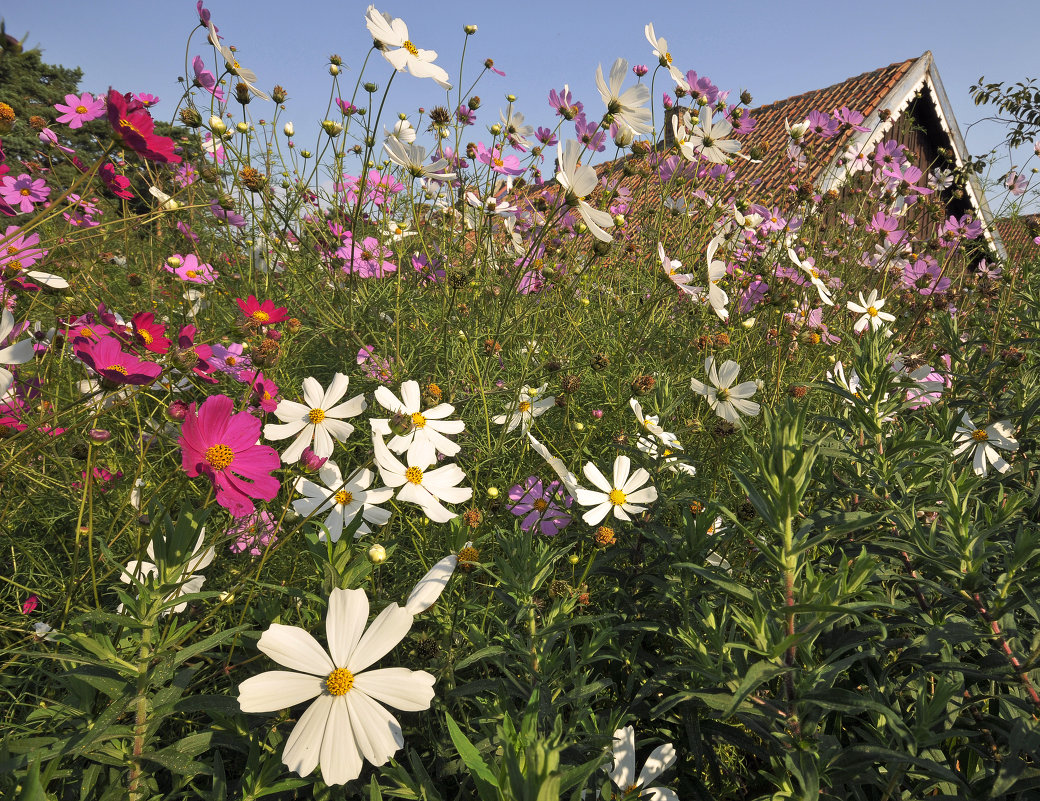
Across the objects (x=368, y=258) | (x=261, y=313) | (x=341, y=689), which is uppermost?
(x=368, y=258)

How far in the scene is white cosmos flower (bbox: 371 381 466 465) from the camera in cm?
111

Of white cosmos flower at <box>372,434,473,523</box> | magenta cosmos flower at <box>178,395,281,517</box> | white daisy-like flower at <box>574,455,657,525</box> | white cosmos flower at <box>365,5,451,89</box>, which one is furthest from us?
white cosmos flower at <box>365,5,451,89</box>

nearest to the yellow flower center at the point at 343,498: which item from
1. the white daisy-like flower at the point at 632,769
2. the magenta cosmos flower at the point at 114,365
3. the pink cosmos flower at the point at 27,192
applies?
the magenta cosmos flower at the point at 114,365

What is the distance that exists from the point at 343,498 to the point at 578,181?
2.65 feet

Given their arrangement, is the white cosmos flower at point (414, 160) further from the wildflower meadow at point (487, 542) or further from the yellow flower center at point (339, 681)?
the yellow flower center at point (339, 681)

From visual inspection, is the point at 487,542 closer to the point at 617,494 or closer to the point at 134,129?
the point at 617,494

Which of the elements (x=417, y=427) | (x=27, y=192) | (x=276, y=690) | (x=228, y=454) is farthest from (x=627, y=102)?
(x=27, y=192)

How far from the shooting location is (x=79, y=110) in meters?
2.59

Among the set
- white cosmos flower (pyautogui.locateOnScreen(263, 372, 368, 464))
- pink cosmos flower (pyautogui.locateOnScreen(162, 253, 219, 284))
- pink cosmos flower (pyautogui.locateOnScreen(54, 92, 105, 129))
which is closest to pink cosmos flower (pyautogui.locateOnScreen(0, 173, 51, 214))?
pink cosmos flower (pyautogui.locateOnScreen(54, 92, 105, 129))

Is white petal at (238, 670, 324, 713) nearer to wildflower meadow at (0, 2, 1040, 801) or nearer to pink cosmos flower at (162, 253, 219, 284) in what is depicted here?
wildflower meadow at (0, 2, 1040, 801)

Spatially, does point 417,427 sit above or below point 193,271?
below

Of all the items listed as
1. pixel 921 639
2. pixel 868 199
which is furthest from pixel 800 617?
pixel 868 199

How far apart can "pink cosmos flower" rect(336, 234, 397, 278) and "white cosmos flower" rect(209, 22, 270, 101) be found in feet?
1.73

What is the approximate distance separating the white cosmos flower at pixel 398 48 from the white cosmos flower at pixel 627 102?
0.45 metres
